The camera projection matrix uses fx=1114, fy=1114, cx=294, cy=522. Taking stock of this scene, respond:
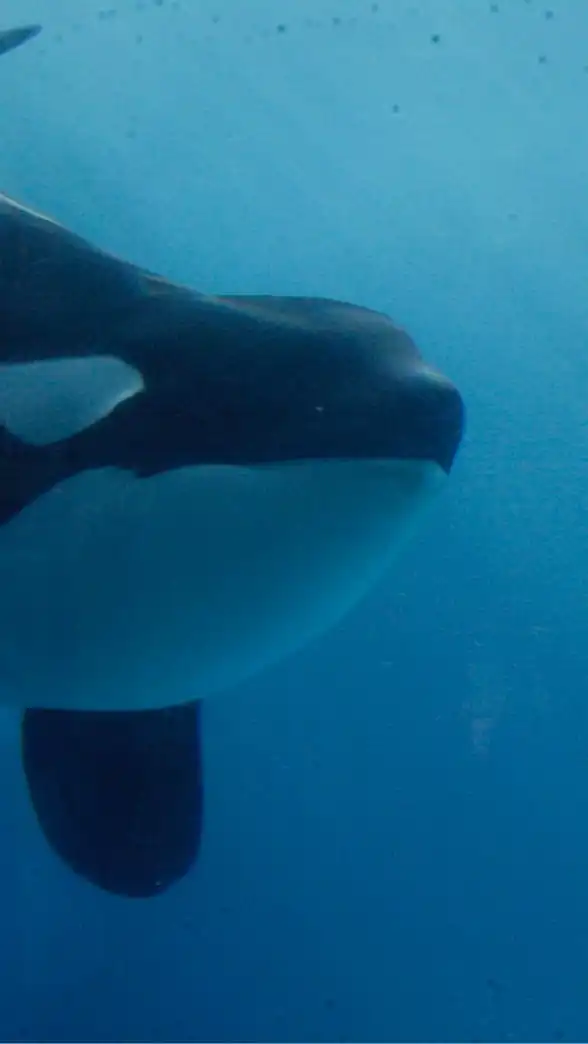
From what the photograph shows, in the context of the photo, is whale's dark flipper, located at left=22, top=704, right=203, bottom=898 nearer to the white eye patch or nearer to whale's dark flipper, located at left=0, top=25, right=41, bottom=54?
the white eye patch

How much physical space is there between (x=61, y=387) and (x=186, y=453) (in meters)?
0.17

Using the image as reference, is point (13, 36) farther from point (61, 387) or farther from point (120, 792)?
point (120, 792)

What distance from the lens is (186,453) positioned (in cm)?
133

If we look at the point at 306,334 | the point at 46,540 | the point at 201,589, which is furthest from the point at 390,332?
the point at 46,540

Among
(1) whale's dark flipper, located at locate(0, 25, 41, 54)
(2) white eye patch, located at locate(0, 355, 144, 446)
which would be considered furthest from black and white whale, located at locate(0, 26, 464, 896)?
(1) whale's dark flipper, located at locate(0, 25, 41, 54)

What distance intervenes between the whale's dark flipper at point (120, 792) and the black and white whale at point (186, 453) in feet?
1.47

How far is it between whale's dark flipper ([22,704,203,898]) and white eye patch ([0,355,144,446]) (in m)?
0.69

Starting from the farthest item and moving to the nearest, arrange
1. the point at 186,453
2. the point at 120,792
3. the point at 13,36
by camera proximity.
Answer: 1. the point at 120,792
2. the point at 13,36
3. the point at 186,453

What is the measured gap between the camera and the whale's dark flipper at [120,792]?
6.15 feet

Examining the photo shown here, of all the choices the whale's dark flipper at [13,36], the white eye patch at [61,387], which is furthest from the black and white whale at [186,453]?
the whale's dark flipper at [13,36]

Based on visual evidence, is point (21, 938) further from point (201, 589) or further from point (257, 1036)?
point (201, 589)

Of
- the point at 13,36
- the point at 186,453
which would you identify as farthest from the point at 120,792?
the point at 13,36

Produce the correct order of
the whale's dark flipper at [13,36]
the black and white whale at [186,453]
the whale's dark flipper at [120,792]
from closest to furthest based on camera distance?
the black and white whale at [186,453] < the whale's dark flipper at [13,36] < the whale's dark flipper at [120,792]

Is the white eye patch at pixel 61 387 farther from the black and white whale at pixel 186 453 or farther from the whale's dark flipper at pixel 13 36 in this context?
the whale's dark flipper at pixel 13 36
